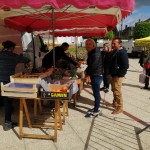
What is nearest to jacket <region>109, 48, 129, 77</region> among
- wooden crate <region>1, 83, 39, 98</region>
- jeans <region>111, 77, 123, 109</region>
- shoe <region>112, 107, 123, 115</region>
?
jeans <region>111, 77, 123, 109</region>

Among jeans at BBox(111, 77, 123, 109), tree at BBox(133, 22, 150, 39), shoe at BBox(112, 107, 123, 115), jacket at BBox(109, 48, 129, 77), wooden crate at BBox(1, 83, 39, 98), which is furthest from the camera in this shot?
tree at BBox(133, 22, 150, 39)

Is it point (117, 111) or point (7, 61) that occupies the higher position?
point (7, 61)

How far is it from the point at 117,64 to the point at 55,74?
5.04ft

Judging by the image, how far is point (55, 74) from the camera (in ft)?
19.5

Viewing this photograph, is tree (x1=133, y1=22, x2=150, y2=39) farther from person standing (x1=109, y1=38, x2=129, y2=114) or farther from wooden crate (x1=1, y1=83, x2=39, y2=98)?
wooden crate (x1=1, y1=83, x2=39, y2=98)

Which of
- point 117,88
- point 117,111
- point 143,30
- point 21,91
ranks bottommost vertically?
point 117,111

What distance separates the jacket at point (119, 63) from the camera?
636 centimetres

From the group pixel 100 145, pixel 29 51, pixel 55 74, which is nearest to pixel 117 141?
pixel 100 145

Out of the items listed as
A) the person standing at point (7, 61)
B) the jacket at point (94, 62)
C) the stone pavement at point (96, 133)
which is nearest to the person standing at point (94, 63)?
the jacket at point (94, 62)

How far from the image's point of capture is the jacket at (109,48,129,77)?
636cm

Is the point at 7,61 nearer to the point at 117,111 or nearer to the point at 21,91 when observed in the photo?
the point at 21,91

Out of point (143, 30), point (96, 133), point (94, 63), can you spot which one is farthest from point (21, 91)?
point (143, 30)

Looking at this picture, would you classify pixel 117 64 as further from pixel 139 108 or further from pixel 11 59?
pixel 11 59

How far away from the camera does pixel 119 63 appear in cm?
648
